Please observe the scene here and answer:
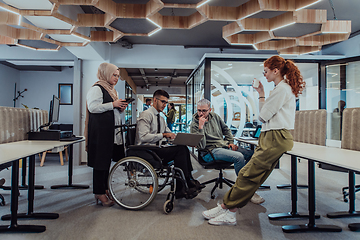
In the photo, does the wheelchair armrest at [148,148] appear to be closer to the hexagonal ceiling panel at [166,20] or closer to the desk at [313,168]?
the desk at [313,168]

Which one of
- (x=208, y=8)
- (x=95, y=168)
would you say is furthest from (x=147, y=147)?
(x=208, y=8)

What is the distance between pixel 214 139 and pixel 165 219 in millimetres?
1206

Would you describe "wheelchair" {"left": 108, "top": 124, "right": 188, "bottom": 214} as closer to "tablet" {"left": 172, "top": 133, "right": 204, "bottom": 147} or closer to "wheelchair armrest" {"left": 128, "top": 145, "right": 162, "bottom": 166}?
"wheelchair armrest" {"left": 128, "top": 145, "right": 162, "bottom": 166}

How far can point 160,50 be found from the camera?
578 centimetres

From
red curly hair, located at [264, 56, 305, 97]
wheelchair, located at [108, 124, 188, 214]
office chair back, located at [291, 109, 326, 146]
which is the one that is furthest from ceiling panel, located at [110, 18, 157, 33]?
office chair back, located at [291, 109, 326, 146]

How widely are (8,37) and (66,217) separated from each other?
10.4ft

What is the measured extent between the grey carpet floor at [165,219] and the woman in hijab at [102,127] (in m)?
0.35

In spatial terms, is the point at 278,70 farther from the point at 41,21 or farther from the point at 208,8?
the point at 41,21

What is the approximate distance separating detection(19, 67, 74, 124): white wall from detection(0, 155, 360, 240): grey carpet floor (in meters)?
Answer: 5.06

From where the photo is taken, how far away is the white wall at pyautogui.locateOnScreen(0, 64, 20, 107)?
6.76 metres

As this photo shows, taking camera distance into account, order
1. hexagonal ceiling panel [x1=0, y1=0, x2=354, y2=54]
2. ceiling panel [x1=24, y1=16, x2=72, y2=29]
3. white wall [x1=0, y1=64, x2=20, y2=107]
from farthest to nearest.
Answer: white wall [x1=0, y1=64, x2=20, y2=107] < ceiling panel [x1=24, y1=16, x2=72, y2=29] < hexagonal ceiling panel [x1=0, y1=0, x2=354, y2=54]

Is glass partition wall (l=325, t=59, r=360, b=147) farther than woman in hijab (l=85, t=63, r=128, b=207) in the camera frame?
Yes

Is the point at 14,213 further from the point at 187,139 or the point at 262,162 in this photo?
the point at 262,162

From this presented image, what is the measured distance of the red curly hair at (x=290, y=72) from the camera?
186 cm
